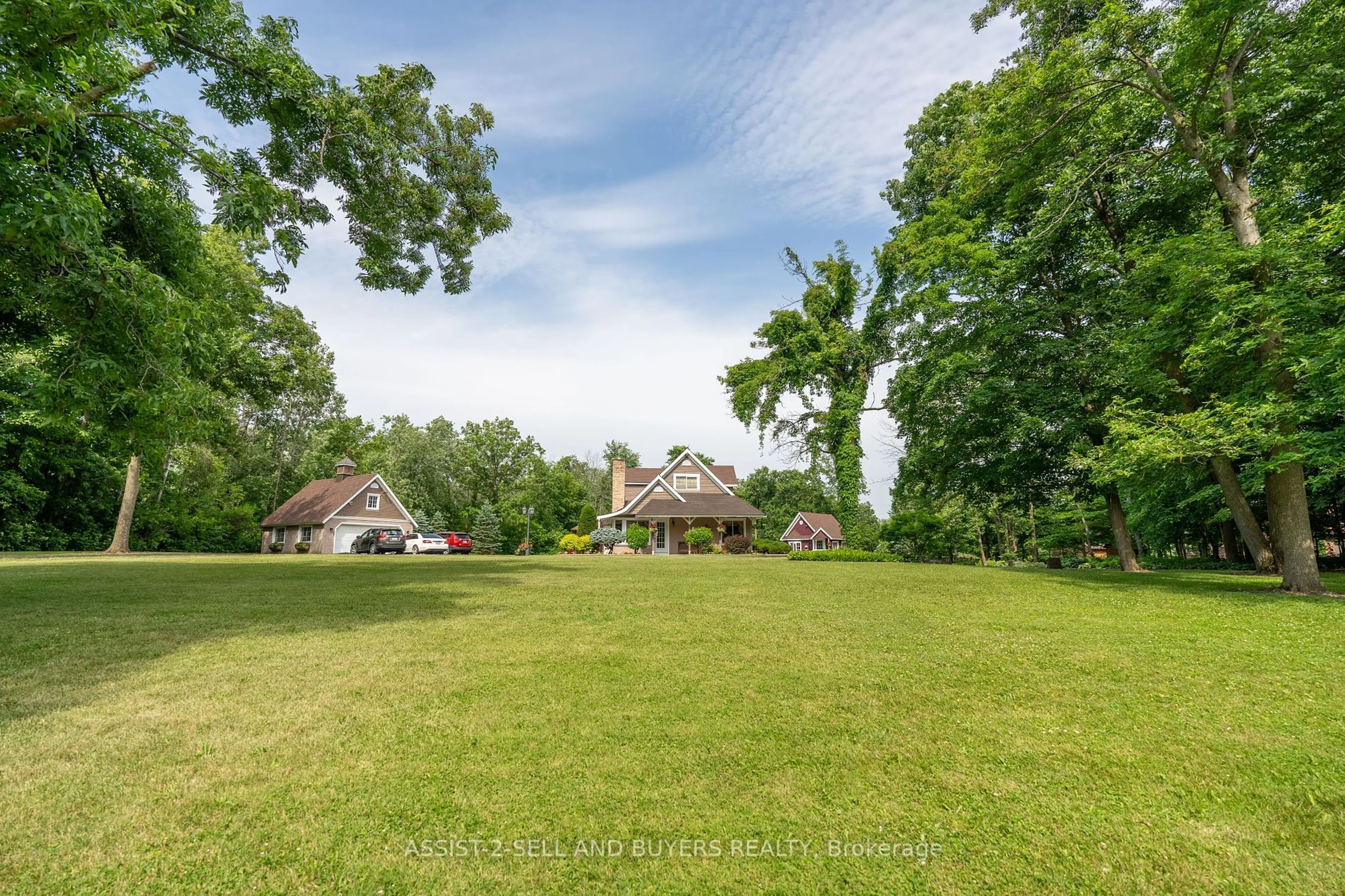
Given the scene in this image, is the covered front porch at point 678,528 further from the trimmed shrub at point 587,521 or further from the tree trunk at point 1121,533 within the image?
the tree trunk at point 1121,533

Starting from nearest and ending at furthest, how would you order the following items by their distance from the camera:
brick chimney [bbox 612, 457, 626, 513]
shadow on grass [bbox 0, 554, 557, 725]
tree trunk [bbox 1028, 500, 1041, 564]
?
shadow on grass [bbox 0, 554, 557, 725] → tree trunk [bbox 1028, 500, 1041, 564] → brick chimney [bbox 612, 457, 626, 513]

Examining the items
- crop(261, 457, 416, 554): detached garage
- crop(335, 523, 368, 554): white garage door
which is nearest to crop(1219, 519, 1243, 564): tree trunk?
crop(261, 457, 416, 554): detached garage

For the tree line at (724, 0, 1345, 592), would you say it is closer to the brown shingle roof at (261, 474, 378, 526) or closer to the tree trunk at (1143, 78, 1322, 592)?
the tree trunk at (1143, 78, 1322, 592)

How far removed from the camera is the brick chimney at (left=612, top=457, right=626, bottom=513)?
4428cm

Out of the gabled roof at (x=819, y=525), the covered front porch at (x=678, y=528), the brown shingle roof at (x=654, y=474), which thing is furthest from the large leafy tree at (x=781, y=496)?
the covered front porch at (x=678, y=528)

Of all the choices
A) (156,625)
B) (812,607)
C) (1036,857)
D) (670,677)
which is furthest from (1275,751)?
(156,625)

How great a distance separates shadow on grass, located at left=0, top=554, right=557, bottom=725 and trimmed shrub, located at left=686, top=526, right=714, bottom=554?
65.9ft

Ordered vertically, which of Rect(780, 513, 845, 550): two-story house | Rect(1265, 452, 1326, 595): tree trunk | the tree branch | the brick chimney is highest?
the tree branch

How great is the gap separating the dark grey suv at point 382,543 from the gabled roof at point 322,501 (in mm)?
5346

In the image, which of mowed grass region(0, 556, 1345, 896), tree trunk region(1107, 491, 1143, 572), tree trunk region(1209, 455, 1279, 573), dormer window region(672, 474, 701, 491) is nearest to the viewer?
mowed grass region(0, 556, 1345, 896)

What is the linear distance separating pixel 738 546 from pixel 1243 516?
2513cm

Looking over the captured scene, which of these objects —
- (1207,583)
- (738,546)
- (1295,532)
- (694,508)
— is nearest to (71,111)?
(1295,532)

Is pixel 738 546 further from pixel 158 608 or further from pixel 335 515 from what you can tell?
pixel 158 608

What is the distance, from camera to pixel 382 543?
107 feet
